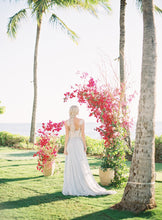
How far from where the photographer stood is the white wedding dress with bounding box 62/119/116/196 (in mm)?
6113

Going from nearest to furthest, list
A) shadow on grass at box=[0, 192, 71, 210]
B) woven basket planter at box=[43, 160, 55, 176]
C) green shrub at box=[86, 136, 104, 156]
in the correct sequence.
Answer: shadow on grass at box=[0, 192, 71, 210] < woven basket planter at box=[43, 160, 55, 176] < green shrub at box=[86, 136, 104, 156]

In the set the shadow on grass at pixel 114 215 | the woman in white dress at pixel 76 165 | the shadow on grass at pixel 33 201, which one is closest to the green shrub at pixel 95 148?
the woman in white dress at pixel 76 165

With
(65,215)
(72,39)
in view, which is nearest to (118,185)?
(65,215)

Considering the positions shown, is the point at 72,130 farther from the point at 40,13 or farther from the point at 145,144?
the point at 40,13

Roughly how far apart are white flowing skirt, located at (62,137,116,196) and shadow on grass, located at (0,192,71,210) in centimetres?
29

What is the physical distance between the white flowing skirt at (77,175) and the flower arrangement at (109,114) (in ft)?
2.54

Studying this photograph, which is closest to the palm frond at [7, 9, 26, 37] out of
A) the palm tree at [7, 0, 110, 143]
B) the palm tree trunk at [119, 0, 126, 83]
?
the palm tree at [7, 0, 110, 143]

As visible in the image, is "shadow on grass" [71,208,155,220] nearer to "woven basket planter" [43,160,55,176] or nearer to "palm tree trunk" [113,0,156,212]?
"palm tree trunk" [113,0,156,212]

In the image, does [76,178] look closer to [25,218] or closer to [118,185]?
[118,185]

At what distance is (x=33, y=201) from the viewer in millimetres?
5504

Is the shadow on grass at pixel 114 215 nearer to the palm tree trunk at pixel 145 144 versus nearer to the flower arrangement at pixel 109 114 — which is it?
the palm tree trunk at pixel 145 144

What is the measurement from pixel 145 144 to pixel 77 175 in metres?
2.13

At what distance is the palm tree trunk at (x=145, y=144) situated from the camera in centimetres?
478

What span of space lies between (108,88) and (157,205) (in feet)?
10.1
